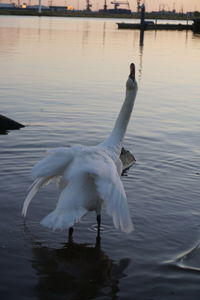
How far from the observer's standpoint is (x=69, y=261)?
23.3 ft

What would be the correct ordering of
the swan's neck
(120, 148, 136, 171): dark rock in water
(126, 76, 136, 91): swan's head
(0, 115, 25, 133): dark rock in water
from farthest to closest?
(0, 115, 25, 133): dark rock in water < (120, 148, 136, 171): dark rock in water < (126, 76, 136, 91): swan's head < the swan's neck

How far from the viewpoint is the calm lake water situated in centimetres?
651

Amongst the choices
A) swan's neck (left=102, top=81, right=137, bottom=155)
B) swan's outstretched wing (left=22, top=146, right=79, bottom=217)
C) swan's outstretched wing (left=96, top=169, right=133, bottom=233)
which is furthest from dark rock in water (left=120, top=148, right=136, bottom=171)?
swan's outstretched wing (left=96, top=169, right=133, bottom=233)

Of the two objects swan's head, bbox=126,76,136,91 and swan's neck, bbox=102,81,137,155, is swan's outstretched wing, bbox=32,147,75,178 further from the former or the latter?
swan's head, bbox=126,76,136,91

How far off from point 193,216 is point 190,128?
7651mm

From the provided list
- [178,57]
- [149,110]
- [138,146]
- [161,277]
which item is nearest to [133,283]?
[161,277]

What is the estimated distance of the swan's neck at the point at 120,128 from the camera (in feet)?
26.2

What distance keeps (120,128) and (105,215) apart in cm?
146

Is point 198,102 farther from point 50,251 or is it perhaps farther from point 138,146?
point 50,251

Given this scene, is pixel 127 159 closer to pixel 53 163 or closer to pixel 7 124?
pixel 7 124

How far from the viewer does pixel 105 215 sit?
874cm

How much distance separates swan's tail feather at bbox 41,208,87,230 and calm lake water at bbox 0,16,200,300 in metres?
0.78

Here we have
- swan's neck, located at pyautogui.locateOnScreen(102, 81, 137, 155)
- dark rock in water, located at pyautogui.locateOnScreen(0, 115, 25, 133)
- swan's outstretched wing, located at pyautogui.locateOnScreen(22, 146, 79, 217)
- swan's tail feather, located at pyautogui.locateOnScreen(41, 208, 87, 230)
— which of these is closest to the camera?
swan's tail feather, located at pyautogui.locateOnScreen(41, 208, 87, 230)

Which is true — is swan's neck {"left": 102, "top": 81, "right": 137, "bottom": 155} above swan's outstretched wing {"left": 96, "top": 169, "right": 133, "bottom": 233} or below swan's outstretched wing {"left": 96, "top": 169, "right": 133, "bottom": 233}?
above
